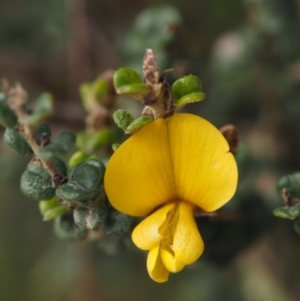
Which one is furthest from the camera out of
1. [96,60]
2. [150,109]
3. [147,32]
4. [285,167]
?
[96,60]

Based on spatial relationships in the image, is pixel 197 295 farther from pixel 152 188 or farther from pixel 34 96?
pixel 152 188

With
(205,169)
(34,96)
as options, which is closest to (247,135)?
(34,96)

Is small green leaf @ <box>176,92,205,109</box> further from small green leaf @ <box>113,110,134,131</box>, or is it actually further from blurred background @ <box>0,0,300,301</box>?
blurred background @ <box>0,0,300,301</box>

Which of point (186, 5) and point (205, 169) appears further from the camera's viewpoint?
point (186, 5)

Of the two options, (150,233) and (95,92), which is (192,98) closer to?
(150,233)

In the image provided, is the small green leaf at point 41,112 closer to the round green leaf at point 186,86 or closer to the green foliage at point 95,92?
the round green leaf at point 186,86

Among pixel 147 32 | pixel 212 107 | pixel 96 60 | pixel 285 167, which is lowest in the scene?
pixel 285 167

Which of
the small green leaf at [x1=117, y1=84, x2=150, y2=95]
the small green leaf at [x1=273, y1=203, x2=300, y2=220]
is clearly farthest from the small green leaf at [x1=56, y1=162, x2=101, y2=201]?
the small green leaf at [x1=273, y1=203, x2=300, y2=220]
